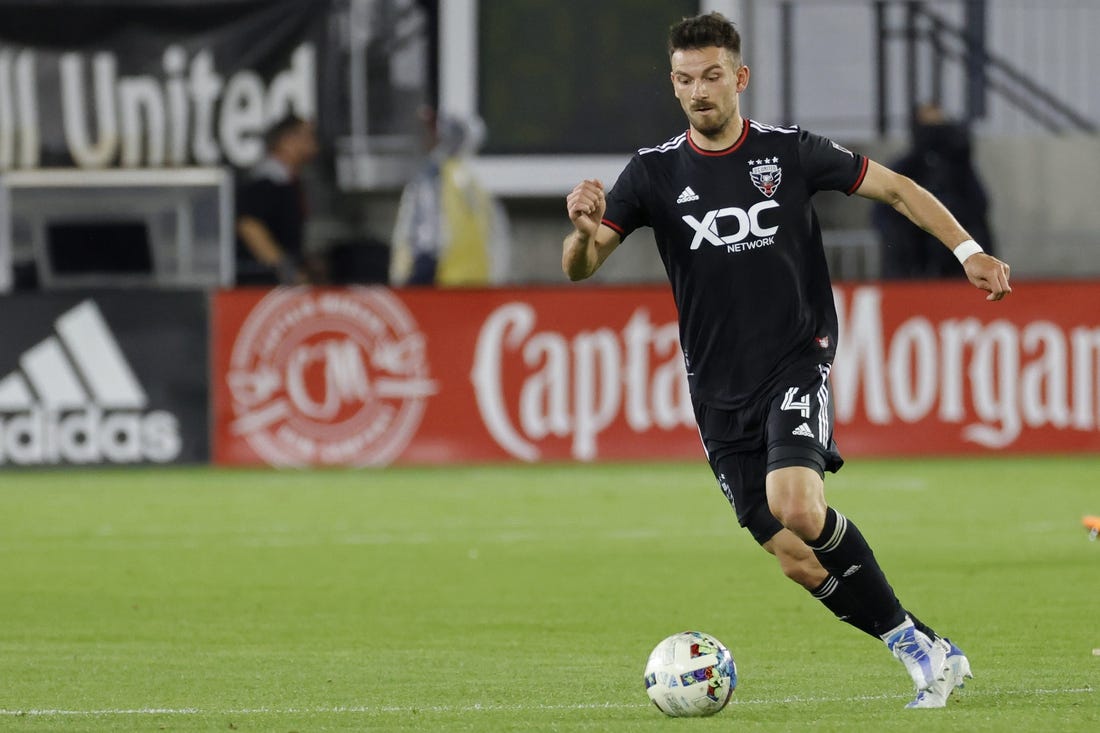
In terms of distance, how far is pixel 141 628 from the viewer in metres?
9.05

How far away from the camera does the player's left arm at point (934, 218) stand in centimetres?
671

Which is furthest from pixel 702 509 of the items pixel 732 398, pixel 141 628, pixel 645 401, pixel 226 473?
pixel 732 398

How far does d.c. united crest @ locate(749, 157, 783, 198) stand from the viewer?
7109 millimetres

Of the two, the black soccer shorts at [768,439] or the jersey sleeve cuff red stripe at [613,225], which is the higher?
the jersey sleeve cuff red stripe at [613,225]

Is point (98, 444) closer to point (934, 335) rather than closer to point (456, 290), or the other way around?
point (456, 290)

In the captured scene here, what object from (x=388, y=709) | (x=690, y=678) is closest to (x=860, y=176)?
(x=690, y=678)

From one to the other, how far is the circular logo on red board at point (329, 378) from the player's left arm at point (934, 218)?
402 inches

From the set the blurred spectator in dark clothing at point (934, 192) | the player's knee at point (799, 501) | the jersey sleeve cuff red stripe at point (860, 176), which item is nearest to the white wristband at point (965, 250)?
the jersey sleeve cuff red stripe at point (860, 176)

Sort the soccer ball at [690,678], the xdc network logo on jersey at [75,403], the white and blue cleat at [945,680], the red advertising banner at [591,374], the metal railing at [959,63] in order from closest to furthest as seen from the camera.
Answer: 1. the soccer ball at [690,678]
2. the white and blue cleat at [945,680]
3. the xdc network logo on jersey at [75,403]
4. the red advertising banner at [591,374]
5. the metal railing at [959,63]

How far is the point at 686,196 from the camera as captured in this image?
7133 millimetres

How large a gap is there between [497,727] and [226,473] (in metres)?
11.0

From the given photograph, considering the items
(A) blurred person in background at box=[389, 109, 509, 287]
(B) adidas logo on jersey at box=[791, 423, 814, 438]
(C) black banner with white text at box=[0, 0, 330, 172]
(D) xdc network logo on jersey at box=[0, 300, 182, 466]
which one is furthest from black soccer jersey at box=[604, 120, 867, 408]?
(C) black banner with white text at box=[0, 0, 330, 172]

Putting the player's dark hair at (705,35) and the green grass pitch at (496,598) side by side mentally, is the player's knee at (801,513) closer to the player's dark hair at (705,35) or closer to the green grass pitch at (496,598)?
the green grass pitch at (496,598)

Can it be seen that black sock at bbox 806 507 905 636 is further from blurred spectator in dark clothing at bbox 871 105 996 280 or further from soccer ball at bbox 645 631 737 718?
blurred spectator in dark clothing at bbox 871 105 996 280
